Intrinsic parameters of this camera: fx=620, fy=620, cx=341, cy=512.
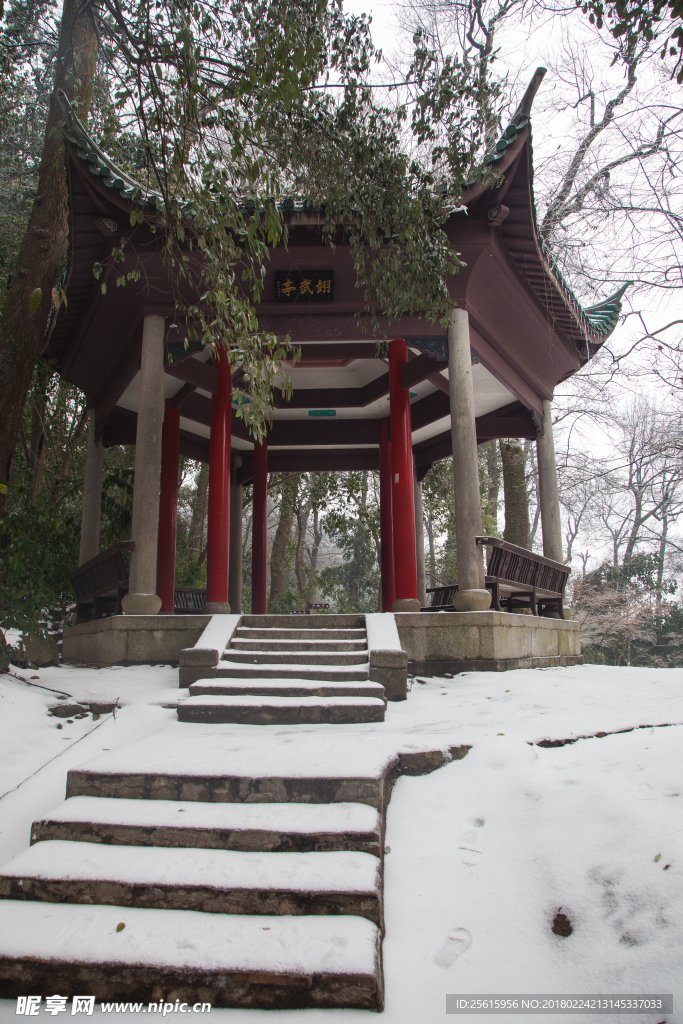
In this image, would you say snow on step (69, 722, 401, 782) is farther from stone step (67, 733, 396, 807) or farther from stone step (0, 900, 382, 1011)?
stone step (0, 900, 382, 1011)

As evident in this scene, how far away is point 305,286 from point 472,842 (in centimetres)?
590

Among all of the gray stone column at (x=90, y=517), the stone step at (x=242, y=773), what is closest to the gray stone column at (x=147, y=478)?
the gray stone column at (x=90, y=517)

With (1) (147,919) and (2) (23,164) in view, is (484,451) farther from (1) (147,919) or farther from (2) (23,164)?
(1) (147,919)

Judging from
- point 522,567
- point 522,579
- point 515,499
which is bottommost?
point 522,579

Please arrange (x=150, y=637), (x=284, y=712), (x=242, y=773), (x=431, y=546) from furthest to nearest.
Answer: (x=431, y=546) → (x=150, y=637) → (x=284, y=712) → (x=242, y=773)

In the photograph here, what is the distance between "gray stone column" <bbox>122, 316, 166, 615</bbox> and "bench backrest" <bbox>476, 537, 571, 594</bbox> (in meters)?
3.33

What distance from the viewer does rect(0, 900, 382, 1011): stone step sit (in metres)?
1.81

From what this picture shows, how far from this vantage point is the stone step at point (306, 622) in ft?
18.6

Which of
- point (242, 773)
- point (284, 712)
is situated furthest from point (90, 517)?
point (242, 773)

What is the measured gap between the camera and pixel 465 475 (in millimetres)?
6340

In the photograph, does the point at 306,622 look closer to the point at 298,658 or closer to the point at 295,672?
the point at 298,658

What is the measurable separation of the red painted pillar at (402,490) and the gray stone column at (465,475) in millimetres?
559

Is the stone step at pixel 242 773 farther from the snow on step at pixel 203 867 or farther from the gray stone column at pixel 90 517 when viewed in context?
the gray stone column at pixel 90 517

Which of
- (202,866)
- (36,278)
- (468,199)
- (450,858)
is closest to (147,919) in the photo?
(202,866)
